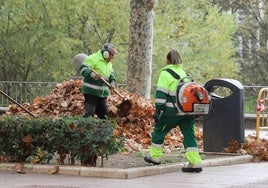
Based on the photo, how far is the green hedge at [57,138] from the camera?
10133mm

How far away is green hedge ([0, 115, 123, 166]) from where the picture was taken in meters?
10.1

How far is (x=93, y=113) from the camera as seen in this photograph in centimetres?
1293

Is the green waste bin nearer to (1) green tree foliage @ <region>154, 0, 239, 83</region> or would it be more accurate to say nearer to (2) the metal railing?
(2) the metal railing

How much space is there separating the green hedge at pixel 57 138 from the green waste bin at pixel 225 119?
A: 99.0 inches

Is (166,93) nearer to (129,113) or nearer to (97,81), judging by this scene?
(97,81)

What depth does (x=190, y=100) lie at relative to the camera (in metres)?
10.2

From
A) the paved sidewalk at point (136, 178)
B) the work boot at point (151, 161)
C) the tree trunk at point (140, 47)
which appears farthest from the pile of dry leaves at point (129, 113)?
the paved sidewalk at point (136, 178)

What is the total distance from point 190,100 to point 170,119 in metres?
0.54

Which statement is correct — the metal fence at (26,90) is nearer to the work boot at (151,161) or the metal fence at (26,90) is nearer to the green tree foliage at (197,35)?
the green tree foliage at (197,35)

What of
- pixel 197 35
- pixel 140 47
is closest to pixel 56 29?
pixel 197 35

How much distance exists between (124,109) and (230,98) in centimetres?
341

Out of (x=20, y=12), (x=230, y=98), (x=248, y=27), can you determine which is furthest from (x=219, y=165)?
(x=248, y=27)

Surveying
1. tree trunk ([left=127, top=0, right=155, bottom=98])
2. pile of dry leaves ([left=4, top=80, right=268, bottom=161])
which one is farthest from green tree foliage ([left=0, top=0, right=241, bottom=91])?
pile of dry leaves ([left=4, top=80, right=268, bottom=161])

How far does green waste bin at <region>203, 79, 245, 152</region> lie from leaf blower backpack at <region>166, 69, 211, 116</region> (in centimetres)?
189
